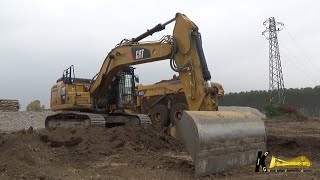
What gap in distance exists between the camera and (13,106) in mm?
37531

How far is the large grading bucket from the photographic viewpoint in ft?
25.6

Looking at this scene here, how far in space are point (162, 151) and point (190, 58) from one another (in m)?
2.67

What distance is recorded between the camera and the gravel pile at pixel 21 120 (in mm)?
28125

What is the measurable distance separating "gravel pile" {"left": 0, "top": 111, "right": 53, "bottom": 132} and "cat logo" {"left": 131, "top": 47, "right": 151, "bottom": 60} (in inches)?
666

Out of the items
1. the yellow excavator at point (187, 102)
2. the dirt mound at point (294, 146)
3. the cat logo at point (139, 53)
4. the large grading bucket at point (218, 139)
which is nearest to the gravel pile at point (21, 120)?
the yellow excavator at point (187, 102)

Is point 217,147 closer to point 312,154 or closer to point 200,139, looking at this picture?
point 200,139

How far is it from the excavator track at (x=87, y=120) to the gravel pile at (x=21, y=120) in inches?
543

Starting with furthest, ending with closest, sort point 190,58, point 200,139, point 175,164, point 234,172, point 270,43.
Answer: point 270,43 → point 190,58 → point 175,164 → point 234,172 → point 200,139

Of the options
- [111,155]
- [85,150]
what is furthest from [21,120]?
[111,155]

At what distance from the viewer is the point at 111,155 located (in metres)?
10.5

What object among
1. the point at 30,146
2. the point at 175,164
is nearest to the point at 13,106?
the point at 30,146

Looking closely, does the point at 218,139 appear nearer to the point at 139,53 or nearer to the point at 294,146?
the point at 139,53

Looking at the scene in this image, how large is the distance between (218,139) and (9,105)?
32.5 meters

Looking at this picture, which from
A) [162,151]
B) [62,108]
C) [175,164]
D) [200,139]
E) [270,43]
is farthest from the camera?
[270,43]
